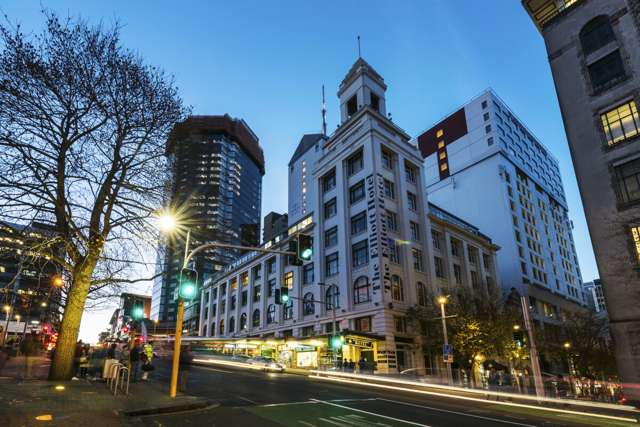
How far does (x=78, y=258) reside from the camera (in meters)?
15.7

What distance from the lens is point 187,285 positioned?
1319 cm

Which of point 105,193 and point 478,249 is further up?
point 478,249

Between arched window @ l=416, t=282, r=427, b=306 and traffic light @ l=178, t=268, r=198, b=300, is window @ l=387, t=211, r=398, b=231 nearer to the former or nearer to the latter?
arched window @ l=416, t=282, r=427, b=306

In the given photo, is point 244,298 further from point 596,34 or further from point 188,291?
point 596,34

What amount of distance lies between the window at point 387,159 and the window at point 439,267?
13512 mm

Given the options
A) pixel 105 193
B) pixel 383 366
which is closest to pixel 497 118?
pixel 383 366

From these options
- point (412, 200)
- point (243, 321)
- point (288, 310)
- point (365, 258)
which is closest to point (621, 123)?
point (412, 200)

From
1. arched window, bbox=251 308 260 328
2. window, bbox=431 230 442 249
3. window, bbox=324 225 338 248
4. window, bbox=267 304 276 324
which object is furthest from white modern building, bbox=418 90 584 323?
arched window, bbox=251 308 260 328

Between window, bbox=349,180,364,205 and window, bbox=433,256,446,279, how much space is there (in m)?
13.2

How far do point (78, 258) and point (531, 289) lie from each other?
6697 cm

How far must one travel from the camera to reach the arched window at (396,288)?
39656 millimetres

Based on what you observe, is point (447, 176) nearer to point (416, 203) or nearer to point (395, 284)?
point (416, 203)

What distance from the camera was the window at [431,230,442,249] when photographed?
167 ft

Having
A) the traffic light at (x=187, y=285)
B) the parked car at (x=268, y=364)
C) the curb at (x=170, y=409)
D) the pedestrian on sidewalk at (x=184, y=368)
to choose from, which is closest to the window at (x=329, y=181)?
the parked car at (x=268, y=364)
